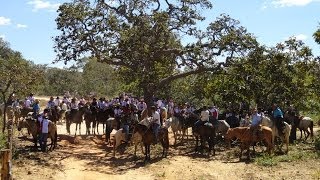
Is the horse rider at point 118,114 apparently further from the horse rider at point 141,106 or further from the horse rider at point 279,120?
the horse rider at point 279,120

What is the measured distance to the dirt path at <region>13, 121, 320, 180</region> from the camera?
17406 mm

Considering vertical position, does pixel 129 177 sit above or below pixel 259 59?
below

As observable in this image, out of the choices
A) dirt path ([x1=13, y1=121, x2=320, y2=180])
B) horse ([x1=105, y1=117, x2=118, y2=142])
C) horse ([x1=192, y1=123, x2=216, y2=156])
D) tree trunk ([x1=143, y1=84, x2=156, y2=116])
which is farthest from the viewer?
tree trunk ([x1=143, y1=84, x2=156, y2=116])

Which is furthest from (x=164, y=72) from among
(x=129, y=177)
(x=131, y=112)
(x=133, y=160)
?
(x=129, y=177)

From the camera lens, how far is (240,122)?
24.6m

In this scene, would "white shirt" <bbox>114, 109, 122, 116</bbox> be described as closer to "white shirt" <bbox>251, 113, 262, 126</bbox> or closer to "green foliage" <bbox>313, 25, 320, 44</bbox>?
"white shirt" <bbox>251, 113, 262, 126</bbox>

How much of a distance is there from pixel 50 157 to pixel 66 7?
869cm

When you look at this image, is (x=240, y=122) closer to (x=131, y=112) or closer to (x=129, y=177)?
(x=131, y=112)

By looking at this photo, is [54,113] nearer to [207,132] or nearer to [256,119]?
[207,132]

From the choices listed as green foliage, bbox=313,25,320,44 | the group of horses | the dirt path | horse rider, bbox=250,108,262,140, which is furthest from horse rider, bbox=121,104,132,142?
green foliage, bbox=313,25,320,44

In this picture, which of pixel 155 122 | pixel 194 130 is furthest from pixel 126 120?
pixel 194 130

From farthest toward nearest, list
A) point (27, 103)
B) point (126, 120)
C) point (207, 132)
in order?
point (27, 103) < point (126, 120) < point (207, 132)

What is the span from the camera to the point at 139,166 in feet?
63.2

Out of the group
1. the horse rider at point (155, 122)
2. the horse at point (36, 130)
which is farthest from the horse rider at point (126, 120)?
the horse at point (36, 130)
